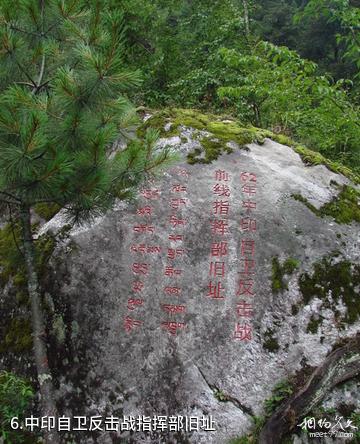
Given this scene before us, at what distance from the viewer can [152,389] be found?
13.3 feet

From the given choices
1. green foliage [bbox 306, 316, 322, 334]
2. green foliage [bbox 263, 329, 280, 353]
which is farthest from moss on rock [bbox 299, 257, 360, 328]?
green foliage [bbox 263, 329, 280, 353]

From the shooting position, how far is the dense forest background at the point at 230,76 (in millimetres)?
5895

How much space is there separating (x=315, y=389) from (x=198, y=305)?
4.40ft

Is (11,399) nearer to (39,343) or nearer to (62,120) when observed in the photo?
(39,343)

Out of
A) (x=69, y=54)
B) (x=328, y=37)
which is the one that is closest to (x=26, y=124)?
(x=69, y=54)

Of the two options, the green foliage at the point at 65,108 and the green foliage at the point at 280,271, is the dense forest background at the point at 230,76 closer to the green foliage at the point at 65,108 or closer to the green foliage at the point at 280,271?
the green foliage at the point at 280,271

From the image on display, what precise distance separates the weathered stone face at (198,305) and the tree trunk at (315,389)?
0.13 m

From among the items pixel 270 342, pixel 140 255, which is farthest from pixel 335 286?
pixel 140 255

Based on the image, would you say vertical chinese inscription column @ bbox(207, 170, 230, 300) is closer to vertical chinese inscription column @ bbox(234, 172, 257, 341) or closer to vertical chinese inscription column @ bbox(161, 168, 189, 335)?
vertical chinese inscription column @ bbox(234, 172, 257, 341)

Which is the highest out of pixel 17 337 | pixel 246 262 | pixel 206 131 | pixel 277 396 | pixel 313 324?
pixel 206 131

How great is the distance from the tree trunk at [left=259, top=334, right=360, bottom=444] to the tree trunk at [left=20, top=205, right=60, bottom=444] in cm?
186

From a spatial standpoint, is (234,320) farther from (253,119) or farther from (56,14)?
(253,119)

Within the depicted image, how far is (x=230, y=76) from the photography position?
31.8ft

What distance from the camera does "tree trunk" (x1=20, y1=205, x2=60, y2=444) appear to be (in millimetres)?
3727
